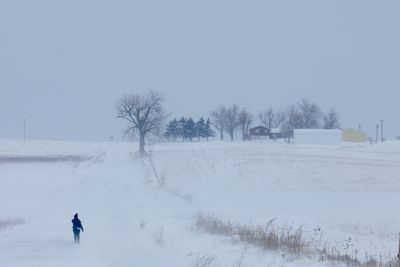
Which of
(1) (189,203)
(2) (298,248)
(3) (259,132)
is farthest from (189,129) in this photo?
(2) (298,248)

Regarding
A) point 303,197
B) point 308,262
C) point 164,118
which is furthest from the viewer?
point 164,118

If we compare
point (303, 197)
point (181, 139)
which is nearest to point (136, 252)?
point (303, 197)

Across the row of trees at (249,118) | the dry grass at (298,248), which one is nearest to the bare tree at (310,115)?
the row of trees at (249,118)

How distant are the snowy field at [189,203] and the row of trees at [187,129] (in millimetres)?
85191

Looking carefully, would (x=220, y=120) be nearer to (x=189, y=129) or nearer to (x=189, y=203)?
(x=189, y=129)

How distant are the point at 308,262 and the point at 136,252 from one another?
18.3ft

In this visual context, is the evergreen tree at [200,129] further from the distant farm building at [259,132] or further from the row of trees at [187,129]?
the distant farm building at [259,132]

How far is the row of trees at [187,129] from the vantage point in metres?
188

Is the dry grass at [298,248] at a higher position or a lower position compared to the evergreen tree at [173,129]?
lower

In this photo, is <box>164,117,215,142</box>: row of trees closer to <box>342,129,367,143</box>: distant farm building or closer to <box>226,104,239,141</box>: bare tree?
<box>226,104,239,141</box>: bare tree

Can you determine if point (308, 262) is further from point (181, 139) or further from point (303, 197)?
point (181, 139)

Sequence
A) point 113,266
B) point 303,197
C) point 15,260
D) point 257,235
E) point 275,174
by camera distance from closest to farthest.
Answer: point 113,266, point 15,260, point 257,235, point 303,197, point 275,174

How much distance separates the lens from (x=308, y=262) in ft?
45.4

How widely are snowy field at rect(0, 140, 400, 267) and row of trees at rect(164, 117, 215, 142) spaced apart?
85.2 m
